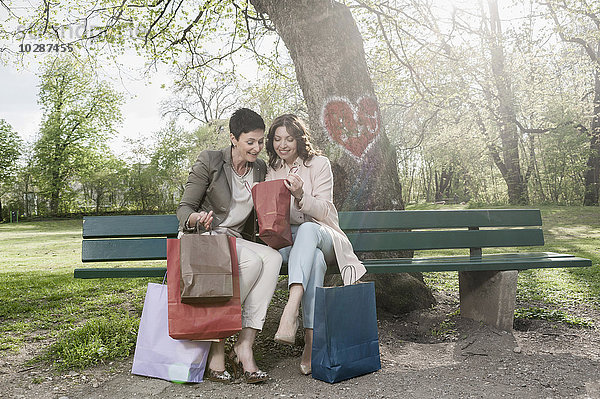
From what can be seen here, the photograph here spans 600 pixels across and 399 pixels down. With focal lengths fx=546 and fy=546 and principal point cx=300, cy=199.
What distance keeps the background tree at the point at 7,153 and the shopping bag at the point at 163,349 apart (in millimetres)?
25999

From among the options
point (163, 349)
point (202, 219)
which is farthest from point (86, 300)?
→ point (202, 219)

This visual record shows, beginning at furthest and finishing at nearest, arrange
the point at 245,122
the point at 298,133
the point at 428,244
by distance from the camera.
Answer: the point at 428,244 < the point at 298,133 < the point at 245,122

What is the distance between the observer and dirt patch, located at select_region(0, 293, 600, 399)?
2.92 meters

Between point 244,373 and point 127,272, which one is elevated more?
point 127,272

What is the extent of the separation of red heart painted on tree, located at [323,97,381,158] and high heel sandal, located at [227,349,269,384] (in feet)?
7.48

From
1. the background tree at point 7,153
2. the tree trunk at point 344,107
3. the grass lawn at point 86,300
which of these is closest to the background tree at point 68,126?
the background tree at point 7,153

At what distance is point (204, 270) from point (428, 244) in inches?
81.4

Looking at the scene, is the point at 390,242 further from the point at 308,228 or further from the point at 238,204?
the point at 238,204

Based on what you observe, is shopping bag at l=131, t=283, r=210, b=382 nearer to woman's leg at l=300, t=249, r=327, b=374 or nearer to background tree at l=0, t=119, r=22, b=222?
woman's leg at l=300, t=249, r=327, b=374

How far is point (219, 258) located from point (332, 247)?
0.84m

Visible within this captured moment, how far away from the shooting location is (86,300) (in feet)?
18.0

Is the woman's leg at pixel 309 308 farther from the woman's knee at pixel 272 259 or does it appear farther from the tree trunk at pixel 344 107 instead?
the tree trunk at pixel 344 107

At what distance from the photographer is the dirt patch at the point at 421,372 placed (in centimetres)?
292

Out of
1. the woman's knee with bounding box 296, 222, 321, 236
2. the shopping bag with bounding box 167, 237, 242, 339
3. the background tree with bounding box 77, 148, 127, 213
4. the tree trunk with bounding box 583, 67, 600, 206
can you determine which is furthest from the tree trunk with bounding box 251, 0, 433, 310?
the background tree with bounding box 77, 148, 127, 213
